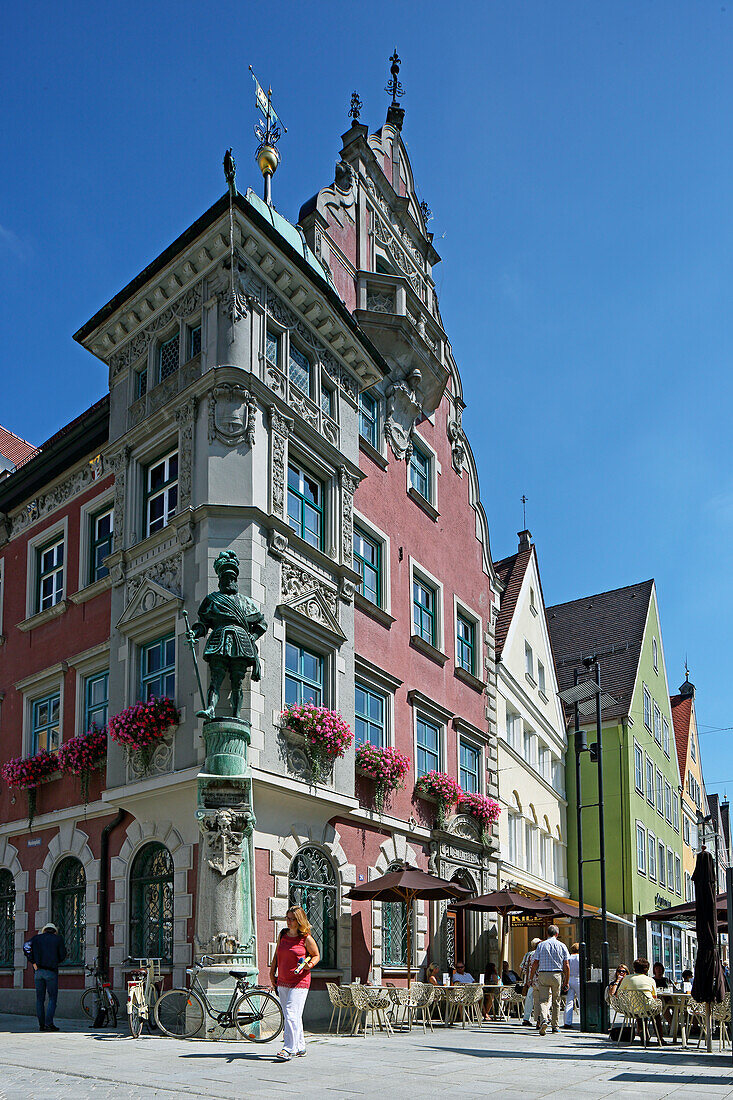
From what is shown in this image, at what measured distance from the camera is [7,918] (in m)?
21.9

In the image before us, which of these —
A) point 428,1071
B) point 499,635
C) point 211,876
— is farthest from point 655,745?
point 428,1071

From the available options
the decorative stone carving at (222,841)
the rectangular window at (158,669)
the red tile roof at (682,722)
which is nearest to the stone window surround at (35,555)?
the rectangular window at (158,669)

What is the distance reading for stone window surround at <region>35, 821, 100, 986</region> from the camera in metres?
18.7

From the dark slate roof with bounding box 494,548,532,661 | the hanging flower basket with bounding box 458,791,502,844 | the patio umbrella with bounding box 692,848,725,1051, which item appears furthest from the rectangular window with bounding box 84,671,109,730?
the dark slate roof with bounding box 494,548,532,661

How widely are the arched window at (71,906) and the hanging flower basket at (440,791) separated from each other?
273 inches

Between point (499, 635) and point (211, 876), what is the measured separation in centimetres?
1626

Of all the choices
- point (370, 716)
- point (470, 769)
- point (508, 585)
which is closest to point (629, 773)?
point (508, 585)

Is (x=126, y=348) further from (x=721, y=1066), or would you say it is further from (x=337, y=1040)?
(x=721, y=1066)

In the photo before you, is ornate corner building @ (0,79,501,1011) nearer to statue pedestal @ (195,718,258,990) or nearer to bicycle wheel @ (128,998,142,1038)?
statue pedestal @ (195,718,258,990)

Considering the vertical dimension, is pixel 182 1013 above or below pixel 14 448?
below

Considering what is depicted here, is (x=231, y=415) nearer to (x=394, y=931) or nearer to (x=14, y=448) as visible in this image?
(x=394, y=931)

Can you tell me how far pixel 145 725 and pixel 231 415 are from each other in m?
5.31

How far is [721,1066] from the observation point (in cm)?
1359

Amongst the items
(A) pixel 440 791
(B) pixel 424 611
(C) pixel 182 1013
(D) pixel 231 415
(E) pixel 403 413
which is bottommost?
(C) pixel 182 1013
